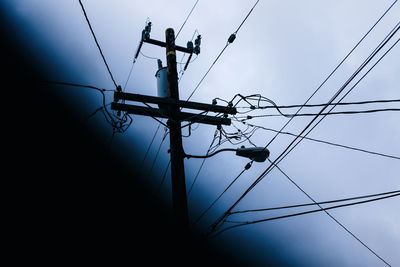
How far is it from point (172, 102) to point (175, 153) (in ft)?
3.89

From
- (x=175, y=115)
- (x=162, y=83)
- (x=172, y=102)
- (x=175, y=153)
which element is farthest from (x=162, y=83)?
(x=175, y=153)

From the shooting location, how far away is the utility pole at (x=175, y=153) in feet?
15.0

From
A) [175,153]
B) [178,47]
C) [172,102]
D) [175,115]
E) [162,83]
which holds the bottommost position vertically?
[175,153]

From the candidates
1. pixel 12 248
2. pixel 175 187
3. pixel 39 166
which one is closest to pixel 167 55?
pixel 175 187

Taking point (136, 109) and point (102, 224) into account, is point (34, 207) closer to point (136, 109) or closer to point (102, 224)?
point (102, 224)

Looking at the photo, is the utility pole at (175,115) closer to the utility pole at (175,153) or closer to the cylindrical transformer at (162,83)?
the utility pole at (175,153)

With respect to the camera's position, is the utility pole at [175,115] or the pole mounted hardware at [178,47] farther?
the pole mounted hardware at [178,47]

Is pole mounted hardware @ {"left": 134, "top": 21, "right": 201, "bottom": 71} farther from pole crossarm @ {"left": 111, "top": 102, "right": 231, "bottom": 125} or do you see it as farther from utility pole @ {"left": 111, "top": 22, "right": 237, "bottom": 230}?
pole crossarm @ {"left": 111, "top": 102, "right": 231, "bottom": 125}

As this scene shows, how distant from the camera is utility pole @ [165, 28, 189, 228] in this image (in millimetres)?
4586

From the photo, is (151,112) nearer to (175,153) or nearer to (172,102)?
(172,102)

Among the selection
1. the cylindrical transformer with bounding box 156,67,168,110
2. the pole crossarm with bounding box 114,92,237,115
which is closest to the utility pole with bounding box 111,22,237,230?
the pole crossarm with bounding box 114,92,237,115

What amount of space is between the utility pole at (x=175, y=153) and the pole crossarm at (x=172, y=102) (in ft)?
0.50

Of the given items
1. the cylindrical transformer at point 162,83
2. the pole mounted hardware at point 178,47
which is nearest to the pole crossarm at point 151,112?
the cylindrical transformer at point 162,83

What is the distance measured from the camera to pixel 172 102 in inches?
216
